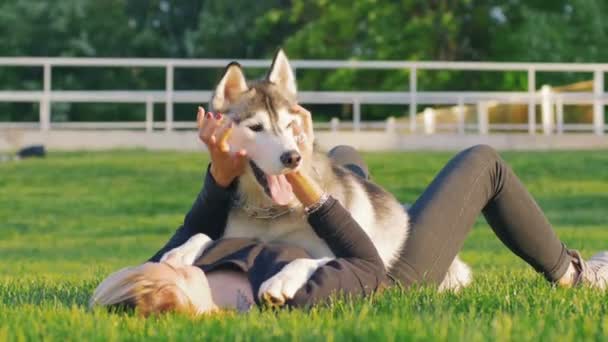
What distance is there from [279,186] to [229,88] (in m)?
0.45

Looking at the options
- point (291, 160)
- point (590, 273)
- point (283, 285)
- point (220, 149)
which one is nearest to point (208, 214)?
point (220, 149)

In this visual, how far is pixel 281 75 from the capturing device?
18.1 ft

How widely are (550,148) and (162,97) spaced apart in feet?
24.1

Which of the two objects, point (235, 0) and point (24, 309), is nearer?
point (24, 309)

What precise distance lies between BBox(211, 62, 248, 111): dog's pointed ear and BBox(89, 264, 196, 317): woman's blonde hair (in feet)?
3.00

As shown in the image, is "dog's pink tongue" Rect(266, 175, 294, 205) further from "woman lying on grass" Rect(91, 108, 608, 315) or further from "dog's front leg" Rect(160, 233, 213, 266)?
"dog's front leg" Rect(160, 233, 213, 266)

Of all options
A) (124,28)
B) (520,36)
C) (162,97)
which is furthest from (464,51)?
(162,97)

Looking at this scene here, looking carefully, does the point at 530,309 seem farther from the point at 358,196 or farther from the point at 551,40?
the point at 551,40

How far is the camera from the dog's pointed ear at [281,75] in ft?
18.0

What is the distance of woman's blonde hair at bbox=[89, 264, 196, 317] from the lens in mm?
4637

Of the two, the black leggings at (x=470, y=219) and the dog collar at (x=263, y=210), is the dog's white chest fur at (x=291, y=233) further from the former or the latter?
the black leggings at (x=470, y=219)

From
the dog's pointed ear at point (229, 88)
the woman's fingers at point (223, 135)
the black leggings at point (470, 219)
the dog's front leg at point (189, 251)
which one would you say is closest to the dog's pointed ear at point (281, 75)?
the dog's pointed ear at point (229, 88)

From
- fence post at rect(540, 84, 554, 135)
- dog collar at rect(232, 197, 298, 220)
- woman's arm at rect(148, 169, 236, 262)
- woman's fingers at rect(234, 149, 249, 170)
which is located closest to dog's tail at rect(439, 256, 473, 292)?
dog collar at rect(232, 197, 298, 220)

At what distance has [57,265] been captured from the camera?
1181cm
